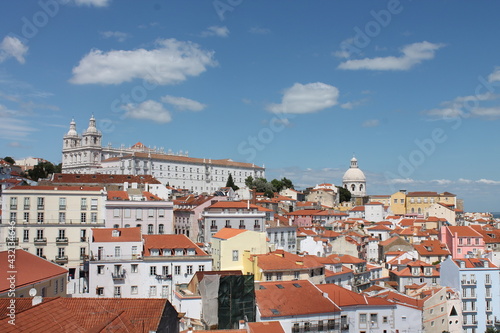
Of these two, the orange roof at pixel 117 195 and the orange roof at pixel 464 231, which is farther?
the orange roof at pixel 464 231

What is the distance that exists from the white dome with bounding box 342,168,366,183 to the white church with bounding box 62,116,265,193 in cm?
3232

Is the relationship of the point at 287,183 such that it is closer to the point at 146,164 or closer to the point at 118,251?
the point at 146,164

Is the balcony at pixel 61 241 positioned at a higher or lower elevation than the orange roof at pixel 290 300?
higher

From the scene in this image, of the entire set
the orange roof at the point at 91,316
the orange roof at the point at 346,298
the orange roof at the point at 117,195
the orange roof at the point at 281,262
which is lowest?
the orange roof at the point at 346,298

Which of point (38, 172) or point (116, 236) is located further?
point (38, 172)

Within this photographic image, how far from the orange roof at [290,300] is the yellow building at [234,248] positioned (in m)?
8.09

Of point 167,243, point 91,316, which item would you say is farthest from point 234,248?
point 91,316

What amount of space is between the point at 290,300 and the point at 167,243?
1326cm

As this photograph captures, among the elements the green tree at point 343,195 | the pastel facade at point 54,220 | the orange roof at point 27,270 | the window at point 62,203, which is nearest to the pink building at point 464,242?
the pastel facade at point 54,220

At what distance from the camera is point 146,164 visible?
15512cm

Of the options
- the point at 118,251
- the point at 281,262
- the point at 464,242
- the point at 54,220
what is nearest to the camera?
the point at 118,251

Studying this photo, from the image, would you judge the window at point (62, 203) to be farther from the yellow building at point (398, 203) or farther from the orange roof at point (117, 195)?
the yellow building at point (398, 203)

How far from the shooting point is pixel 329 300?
1375 inches

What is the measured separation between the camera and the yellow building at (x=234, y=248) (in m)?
44.0
